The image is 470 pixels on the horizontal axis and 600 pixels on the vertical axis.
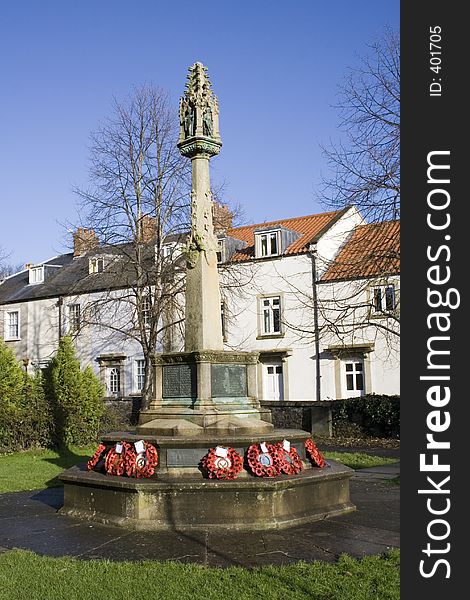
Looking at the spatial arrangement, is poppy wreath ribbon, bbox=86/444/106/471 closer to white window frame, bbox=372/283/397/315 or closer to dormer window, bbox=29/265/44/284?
white window frame, bbox=372/283/397/315

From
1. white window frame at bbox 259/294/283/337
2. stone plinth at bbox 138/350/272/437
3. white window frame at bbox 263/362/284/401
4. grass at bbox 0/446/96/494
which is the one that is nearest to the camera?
stone plinth at bbox 138/350/272/437

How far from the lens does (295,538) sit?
767 cm

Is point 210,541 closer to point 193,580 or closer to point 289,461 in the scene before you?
point 193,580

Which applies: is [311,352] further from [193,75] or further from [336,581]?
[336,581]

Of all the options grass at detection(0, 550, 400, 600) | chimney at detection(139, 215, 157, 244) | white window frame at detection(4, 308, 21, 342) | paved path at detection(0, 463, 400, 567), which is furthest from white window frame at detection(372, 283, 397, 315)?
white window frame at detection(4, 308, 21, 342)

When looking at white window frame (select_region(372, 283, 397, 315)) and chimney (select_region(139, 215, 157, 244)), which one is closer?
white window frame (select_region(372, 283, 397, 315))

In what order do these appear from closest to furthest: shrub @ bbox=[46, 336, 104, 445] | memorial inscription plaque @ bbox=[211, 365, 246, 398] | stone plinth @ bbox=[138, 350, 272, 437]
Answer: stone plinth @ bbox=[138, 350, 272, 437], memorial inscription plaque @ bbox=[211, 365, 246, 398], shrub @ bbox=[46, 336, 104, 445]

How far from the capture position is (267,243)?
32.8 meters

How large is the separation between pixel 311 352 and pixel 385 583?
24.4 metres

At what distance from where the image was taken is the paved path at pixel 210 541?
6.94m

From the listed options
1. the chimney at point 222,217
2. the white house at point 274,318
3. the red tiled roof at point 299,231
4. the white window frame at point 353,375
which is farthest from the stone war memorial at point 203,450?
the red tiled roof at point 299,231

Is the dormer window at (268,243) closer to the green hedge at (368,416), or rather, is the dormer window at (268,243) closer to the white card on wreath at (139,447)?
the green hedge at (368,416)

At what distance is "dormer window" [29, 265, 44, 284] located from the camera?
1670 inches

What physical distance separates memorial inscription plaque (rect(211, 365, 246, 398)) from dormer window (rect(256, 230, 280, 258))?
21.8 meters
